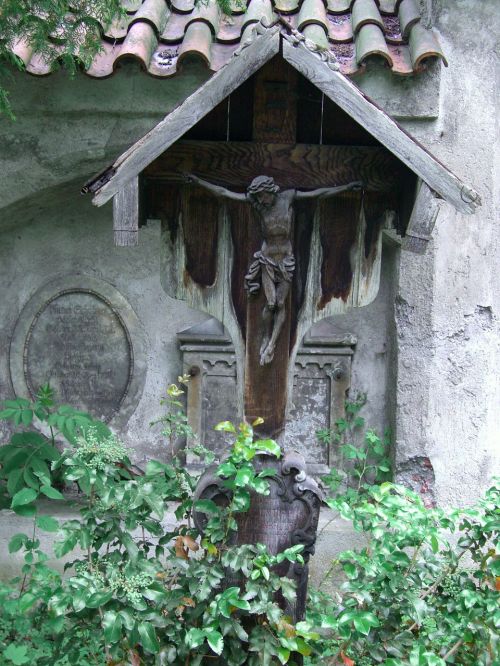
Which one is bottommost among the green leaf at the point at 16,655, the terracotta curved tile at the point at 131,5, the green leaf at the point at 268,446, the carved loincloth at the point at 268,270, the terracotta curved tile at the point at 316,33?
the green leaf at the point at 16,655

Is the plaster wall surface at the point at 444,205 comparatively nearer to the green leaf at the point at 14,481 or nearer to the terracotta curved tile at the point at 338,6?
the terracotta curved tile at the point at 338,6

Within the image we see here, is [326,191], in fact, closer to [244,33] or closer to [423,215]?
[423,215]

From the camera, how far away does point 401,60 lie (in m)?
4.16

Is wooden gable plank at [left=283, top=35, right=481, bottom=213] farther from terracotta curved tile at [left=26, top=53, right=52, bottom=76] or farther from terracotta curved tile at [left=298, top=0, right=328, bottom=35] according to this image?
terracotta curved tile at [left=26, top=53, right=52, bottom=76]

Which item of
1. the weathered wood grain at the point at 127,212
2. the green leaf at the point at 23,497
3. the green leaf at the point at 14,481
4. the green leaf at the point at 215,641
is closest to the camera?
the green leaf at the point at 215,641

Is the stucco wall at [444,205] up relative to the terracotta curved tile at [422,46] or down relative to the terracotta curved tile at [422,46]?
down

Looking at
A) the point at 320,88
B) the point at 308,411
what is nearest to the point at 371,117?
the point at 320,88

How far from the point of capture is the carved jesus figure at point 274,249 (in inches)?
111

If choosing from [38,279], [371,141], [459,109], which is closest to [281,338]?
[371,141]

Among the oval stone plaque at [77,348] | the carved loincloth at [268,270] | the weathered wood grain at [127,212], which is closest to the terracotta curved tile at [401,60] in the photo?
the carved loincloth at [268,270]

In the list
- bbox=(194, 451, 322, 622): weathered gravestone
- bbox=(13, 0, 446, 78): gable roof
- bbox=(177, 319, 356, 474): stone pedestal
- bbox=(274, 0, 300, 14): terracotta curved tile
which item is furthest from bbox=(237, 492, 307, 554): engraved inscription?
bbox=(274, 0, 300, 14): terracotta curved tile

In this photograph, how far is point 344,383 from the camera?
4824 millimetres

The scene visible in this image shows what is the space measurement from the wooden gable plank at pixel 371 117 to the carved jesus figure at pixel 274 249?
0.89 feet

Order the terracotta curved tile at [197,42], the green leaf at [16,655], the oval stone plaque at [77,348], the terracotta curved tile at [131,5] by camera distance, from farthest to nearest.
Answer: the oval stone plaque at [77,348]
the terracotta curved tile at [131,5]
the terracotta curved tile at [197,42]
the green leaf at [16,655]
